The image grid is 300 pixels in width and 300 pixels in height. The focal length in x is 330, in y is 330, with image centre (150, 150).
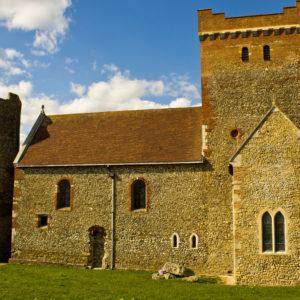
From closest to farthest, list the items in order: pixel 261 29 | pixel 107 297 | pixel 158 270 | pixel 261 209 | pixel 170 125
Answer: pixel 107 297 → pixel 261 209 → pixel 158 270 → pixel 261 29 → pixel 170 125

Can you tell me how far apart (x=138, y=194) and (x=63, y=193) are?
4886 mm

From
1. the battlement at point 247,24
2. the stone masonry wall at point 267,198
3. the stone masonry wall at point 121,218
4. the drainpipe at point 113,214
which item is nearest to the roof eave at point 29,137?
the stone masonry wall at point 121,218

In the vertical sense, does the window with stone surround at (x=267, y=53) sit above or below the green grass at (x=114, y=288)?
above

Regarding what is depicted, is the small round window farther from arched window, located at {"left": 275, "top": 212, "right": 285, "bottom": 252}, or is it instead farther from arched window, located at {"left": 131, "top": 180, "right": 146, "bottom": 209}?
arched window, located at {"left": 131, "top": 180, "right": 146, "bottom": 209}

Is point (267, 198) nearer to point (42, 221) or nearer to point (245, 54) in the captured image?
point (245, 54)

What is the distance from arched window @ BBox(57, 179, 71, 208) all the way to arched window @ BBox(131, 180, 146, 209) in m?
4.18

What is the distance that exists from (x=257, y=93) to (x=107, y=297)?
1359cm

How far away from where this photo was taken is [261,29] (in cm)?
1962

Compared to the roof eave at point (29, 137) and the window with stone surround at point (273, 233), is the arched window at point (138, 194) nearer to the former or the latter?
the window with stone surround at point (273, 233)

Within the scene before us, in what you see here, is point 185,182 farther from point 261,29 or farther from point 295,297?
point 261,29

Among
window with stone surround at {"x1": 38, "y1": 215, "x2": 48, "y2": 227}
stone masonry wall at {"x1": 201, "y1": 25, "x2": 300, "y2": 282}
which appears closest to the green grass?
window with stone surround at {"x1": 38, "y1": 215, "x2": 48, "y2": 227}

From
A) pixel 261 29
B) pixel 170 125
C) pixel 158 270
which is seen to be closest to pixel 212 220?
pixel 158 270

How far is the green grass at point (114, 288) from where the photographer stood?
12.5 m

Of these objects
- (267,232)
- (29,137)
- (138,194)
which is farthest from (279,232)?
(29,137)
